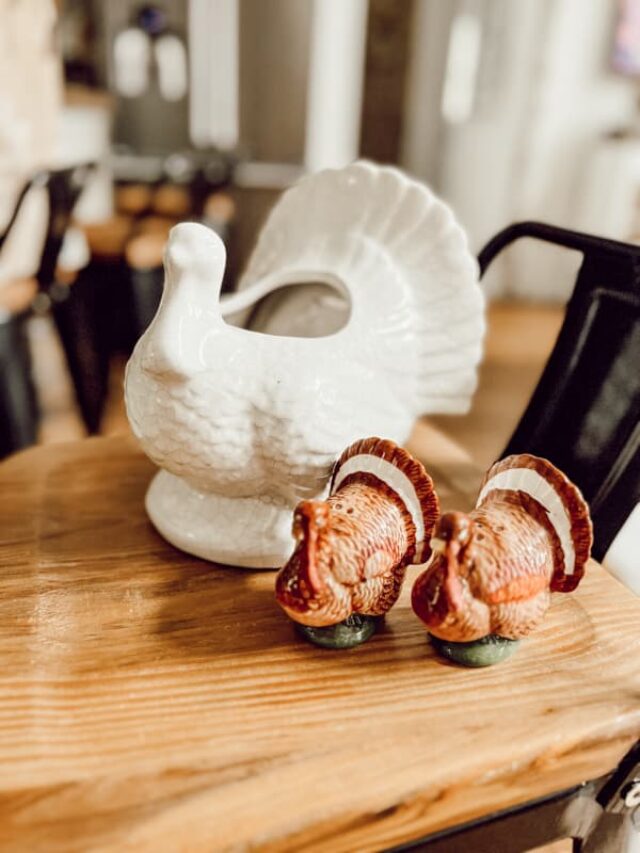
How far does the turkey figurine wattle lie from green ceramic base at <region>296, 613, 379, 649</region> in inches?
3.9

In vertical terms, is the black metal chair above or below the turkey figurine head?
below

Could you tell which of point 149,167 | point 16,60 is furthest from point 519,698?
point 149,167

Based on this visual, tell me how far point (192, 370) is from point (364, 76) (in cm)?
407

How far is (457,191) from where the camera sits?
347 cm

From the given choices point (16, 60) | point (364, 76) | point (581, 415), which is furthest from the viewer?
point (364, 76)

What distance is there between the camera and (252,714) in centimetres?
47

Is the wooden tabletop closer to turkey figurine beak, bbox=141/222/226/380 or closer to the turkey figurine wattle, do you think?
the turkey figurine wattle

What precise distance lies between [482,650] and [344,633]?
0.31ft

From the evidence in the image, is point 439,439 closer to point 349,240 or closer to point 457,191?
point 349,240

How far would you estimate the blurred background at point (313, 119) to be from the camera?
94.2 inches

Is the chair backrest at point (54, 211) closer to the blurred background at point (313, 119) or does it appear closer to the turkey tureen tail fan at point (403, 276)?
the blurred background at point (313, 119)

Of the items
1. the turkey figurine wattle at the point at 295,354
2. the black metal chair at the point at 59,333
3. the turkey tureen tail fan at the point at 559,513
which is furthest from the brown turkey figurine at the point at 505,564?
the black metal chair at the point at 59,333

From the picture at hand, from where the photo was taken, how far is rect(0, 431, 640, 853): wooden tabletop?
1.33 feet

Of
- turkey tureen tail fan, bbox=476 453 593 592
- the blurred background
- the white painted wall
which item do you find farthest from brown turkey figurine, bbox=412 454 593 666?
the white painted wall
